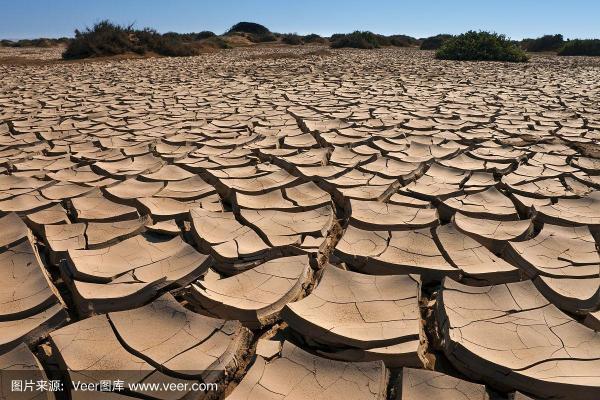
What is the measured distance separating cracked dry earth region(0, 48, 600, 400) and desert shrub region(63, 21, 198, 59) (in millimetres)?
10082

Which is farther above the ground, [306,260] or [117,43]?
[117,43]

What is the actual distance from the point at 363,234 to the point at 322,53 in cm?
1267

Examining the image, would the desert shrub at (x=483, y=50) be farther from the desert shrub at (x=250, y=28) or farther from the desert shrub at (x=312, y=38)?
the desert shrub at (x=250, y=28)

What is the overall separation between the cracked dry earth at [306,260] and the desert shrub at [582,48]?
17000 millimetres

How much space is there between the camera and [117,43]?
13.0 meters

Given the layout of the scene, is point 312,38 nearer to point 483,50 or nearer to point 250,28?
point 250,28

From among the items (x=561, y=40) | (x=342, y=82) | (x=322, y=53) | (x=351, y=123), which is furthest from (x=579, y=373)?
(x=561, y=40)

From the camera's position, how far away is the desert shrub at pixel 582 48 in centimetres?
1714

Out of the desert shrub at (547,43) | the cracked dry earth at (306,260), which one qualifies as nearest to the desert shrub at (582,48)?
the desert shrub at (547,43)

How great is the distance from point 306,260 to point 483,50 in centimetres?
1323

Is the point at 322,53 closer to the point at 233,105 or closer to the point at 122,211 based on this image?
the point at 233,105

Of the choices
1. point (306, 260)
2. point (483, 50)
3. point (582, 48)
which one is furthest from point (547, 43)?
point (306, 260)

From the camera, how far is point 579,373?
108cm

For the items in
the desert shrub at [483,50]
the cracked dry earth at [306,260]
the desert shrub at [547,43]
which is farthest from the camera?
the desert shrub at [547,43]
